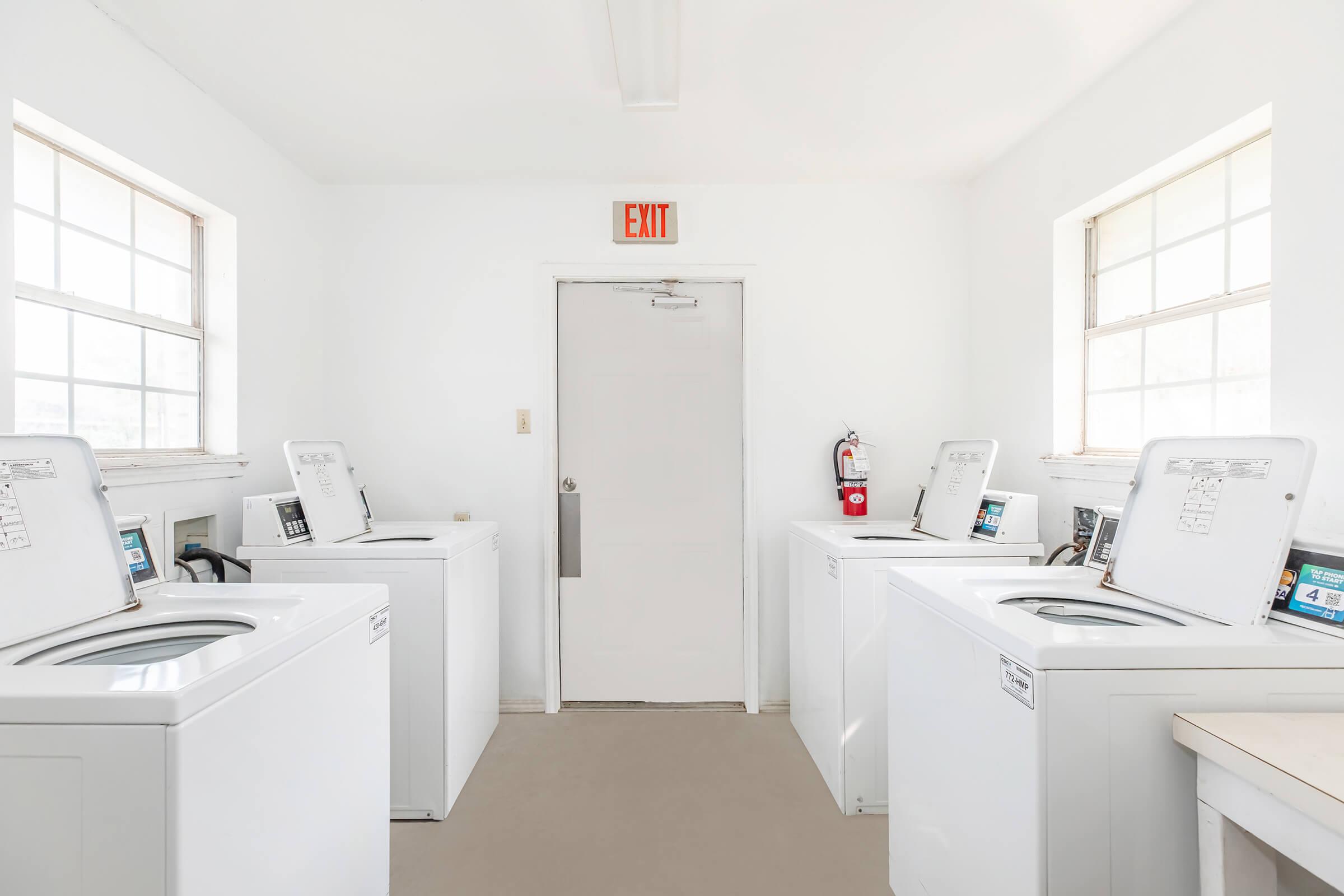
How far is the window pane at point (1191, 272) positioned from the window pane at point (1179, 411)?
29 centimetres

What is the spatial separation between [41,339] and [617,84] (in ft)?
6.27

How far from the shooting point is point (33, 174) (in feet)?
5.75

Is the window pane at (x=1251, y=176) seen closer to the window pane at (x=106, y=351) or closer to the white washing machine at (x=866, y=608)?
the white washing machine at (x=866, y=608)

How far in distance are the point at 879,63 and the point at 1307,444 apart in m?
1.61

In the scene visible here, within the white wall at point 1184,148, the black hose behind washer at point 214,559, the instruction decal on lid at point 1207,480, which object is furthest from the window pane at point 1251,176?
the black hose behind washer at point 214,559

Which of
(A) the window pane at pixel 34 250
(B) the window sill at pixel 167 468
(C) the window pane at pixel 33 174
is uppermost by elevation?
(C) the window pane at pixel 33 174

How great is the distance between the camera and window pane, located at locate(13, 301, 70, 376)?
1.72 meters

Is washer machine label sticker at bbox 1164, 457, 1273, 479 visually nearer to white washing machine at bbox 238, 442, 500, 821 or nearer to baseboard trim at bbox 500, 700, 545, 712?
white washing machine at bbox 238, 442, 500, 821

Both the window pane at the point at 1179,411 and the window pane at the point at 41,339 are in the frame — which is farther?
the window pane at the point at 1179,411

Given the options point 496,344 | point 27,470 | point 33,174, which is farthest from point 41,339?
point 496,344

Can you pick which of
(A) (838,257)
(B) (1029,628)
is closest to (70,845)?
(B) (1029,628)

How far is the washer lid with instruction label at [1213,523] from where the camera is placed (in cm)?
123

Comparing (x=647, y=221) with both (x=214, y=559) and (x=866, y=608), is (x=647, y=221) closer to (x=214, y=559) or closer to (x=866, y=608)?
(x=866, y=608)

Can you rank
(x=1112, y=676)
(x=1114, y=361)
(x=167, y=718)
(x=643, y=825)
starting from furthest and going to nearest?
Answer: (x=1114, y=361), (x=643, y=825), (x=1112, y=676), (x=167, y=718)
